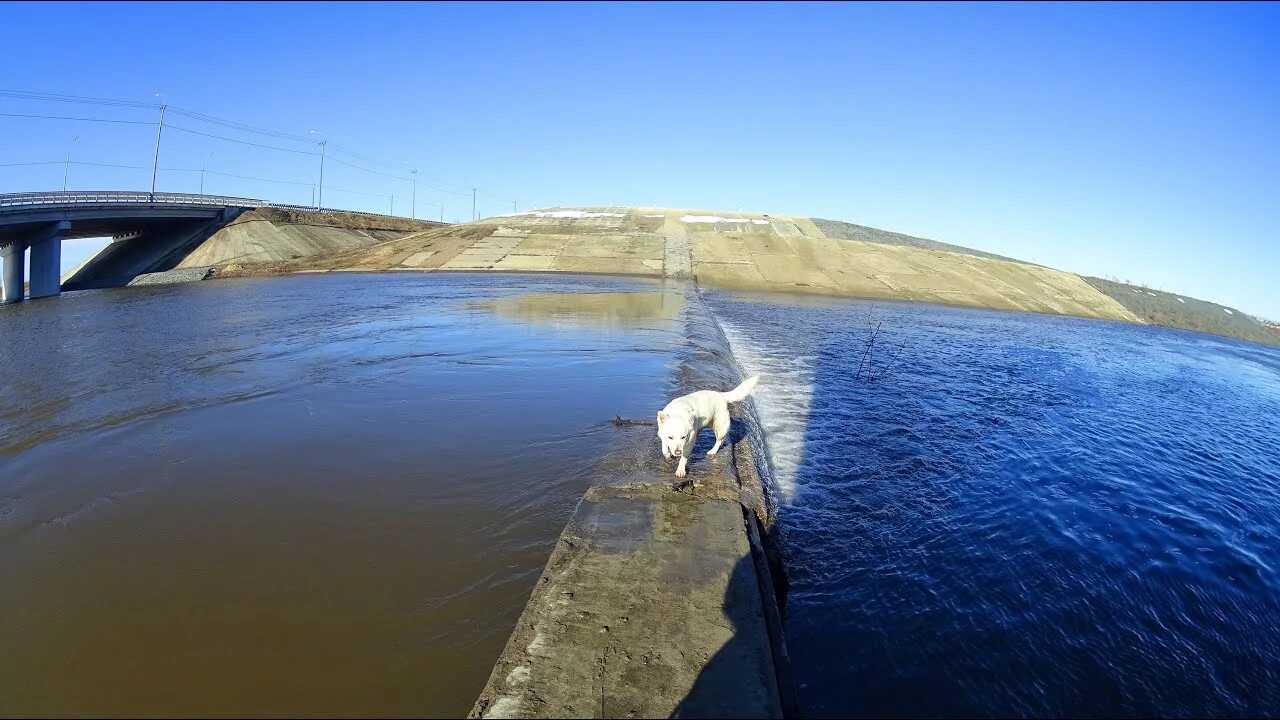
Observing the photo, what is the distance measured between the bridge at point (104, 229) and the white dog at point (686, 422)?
42908 millimetres

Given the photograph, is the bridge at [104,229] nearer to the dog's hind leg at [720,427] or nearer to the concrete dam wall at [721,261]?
the concrete dam wall at [721,261]

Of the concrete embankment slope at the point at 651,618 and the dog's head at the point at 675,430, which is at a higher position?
the dog's head at the point at 675,430

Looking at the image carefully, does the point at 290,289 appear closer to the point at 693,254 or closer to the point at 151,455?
the point at 151,455

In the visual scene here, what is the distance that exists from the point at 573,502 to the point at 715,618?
283 centimetres

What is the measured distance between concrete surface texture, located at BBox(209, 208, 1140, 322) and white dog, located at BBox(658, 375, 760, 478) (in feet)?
145

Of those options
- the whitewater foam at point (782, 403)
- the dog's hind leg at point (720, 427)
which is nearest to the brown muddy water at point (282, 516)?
the dog's hind leg at point (720, 427)

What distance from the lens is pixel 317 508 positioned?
6.86 m

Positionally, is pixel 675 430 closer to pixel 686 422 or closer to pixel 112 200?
pixel 686 422

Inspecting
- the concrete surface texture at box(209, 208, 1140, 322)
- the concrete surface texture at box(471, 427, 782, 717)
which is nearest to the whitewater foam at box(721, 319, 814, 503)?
the concrete surface texture at box(471, 427, 782, 717)

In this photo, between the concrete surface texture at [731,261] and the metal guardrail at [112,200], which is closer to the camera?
the metal guardrail at [112,200]

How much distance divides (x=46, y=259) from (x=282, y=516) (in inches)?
1776

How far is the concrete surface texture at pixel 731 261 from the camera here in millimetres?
53344

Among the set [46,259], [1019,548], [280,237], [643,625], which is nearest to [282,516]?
[643,625]

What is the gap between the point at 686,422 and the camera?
24.0 feet
